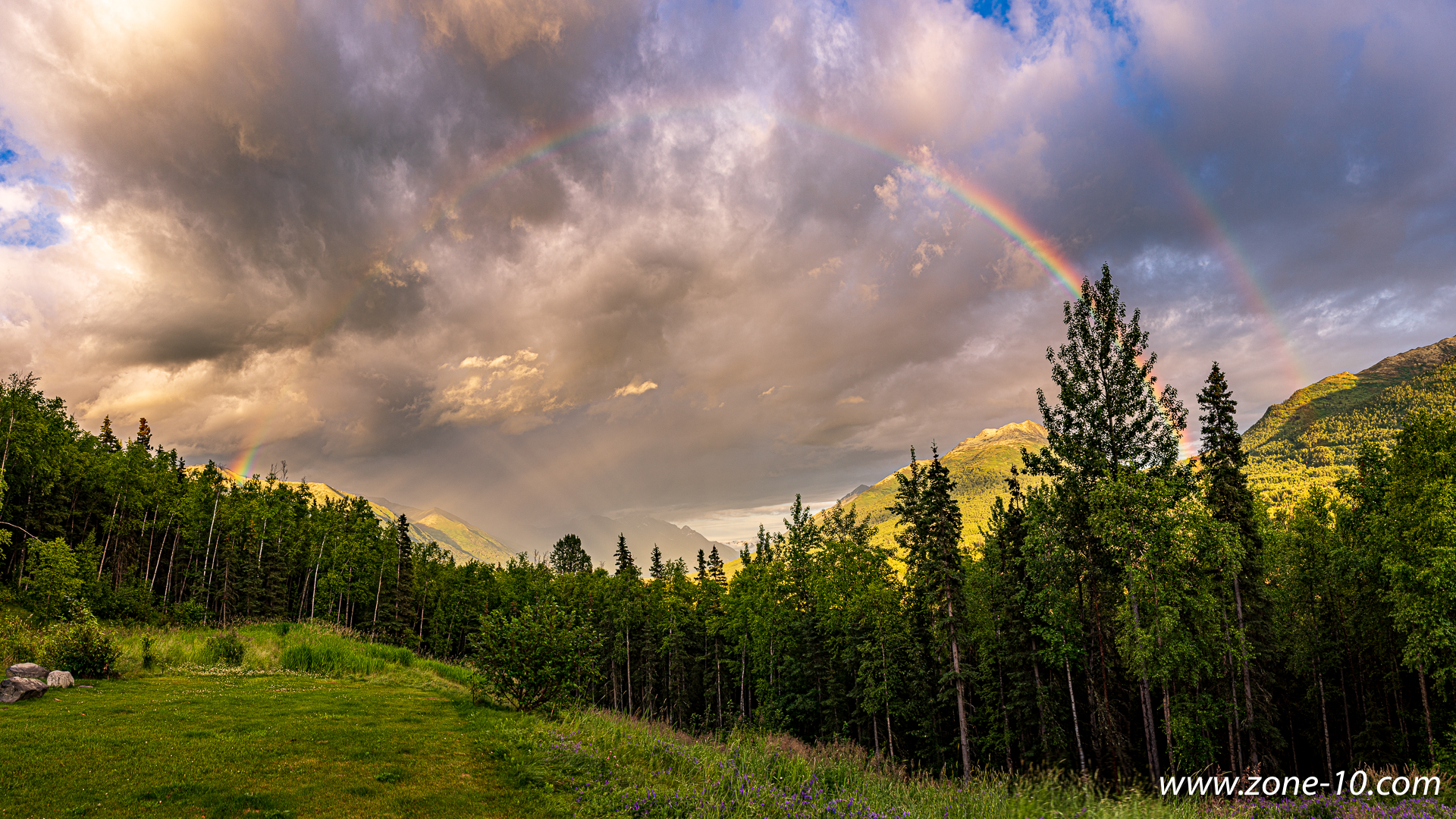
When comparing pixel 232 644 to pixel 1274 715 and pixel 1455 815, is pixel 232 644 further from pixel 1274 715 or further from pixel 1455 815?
pixel 1274 715

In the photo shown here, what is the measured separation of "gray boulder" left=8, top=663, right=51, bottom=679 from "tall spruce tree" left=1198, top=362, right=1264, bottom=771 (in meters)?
44.9

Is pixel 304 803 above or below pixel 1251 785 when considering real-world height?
above

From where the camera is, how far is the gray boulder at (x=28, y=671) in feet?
47.5

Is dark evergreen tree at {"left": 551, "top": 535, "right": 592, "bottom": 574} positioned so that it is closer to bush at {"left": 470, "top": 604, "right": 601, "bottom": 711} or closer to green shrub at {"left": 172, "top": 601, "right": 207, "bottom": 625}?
green shrub at {"left": 172, "top": 601, "right": 207, "bottom": 625}

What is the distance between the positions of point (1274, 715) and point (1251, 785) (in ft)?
103

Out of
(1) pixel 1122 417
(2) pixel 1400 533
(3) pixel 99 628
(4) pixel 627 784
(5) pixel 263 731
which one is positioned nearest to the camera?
(4) pixel 627 784

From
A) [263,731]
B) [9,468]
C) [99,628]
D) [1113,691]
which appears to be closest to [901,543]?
[1113,691]

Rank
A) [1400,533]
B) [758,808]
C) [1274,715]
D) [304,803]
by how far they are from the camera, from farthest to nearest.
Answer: [1274,715]
[1400,533]
[758,808]
[304,803]

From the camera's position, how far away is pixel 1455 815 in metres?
8.68

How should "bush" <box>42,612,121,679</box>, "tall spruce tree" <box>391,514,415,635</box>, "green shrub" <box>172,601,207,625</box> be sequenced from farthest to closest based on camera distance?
"tall spruce tree" <box>391,514,415,635</box>, "green shrub" <box>172,601,207,625</box>, "bush" <box>42,612,121,679</box>

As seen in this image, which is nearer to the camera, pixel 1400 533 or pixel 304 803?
pixel 304 803

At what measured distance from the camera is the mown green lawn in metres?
7.91

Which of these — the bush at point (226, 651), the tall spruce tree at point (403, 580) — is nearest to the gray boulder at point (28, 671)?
the bush at point (226, 651)

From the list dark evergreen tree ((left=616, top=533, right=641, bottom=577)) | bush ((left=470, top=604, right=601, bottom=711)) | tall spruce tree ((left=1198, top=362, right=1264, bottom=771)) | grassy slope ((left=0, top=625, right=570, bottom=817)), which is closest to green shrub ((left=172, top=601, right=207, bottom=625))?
dark evergreen tree ((left=616, top=533, right=641, bottom=577))
